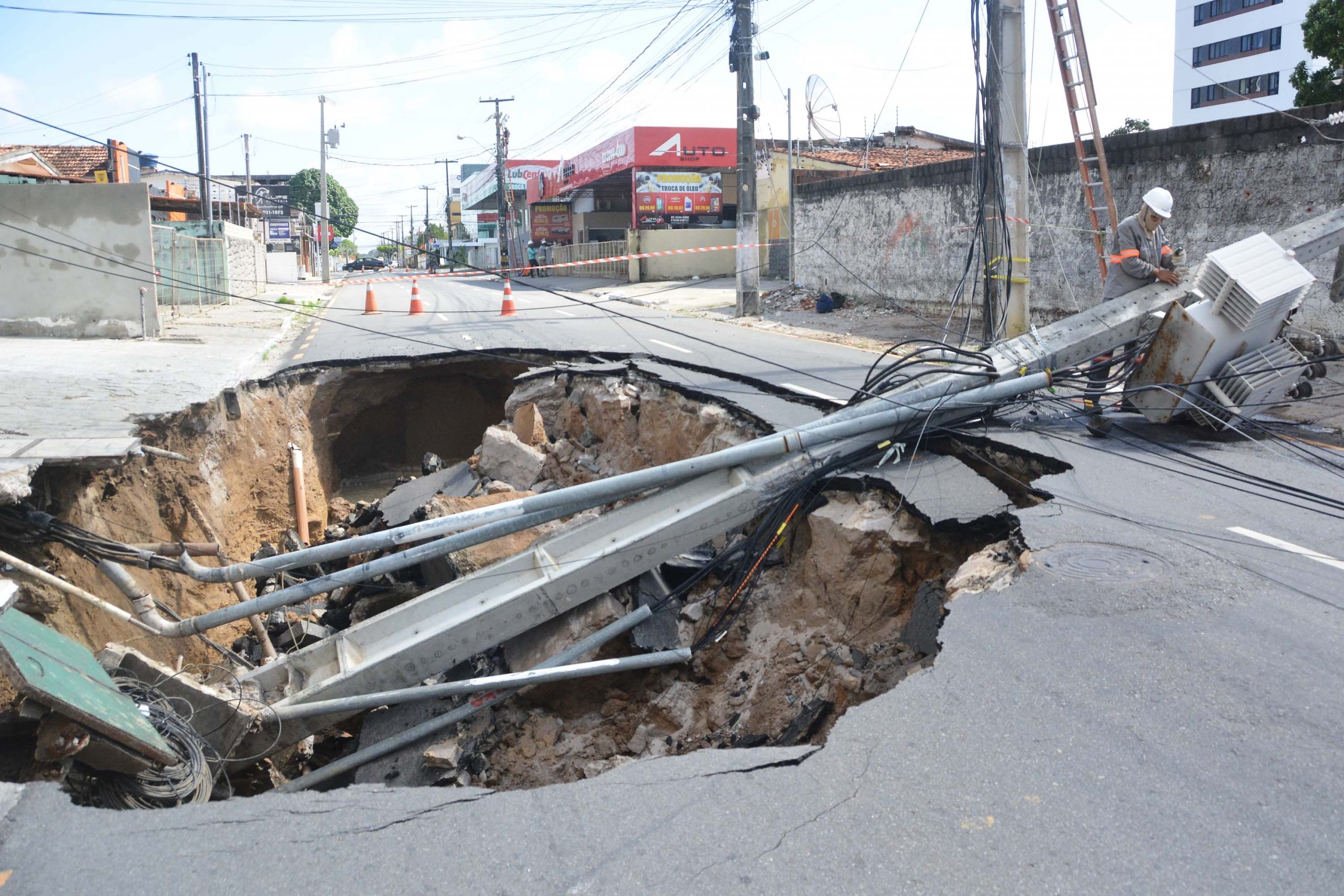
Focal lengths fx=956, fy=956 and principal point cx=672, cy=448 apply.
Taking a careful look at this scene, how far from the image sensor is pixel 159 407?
8.69 meters

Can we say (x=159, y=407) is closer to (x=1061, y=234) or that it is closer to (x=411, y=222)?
(x=1061, y=234)

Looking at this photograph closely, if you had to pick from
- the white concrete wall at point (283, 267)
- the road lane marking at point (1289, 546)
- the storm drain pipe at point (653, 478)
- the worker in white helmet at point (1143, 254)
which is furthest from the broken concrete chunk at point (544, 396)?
the white concrete wall at point (283, 267)

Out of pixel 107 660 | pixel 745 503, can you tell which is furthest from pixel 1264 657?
pixel 107 660

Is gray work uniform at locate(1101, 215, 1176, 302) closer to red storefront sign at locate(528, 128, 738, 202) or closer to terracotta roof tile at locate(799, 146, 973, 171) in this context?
terracotta roof tile at locate(799, 146, 973, 171)

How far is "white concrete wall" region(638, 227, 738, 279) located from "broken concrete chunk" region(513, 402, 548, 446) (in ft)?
82.8

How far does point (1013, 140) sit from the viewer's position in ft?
37.4

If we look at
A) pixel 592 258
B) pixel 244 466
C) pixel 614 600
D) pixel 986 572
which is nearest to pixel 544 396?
pixel 244 466

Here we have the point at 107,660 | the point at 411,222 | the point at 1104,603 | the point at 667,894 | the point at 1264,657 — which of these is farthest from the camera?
the point at 411,222

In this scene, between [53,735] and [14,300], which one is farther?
[14,300]

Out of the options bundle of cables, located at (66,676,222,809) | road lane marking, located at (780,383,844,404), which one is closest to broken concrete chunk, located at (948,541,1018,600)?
bundle of cables, located at (66,676,222,809)

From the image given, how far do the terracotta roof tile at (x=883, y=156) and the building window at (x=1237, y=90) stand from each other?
20.1 meters

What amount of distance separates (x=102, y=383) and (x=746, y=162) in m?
14.9

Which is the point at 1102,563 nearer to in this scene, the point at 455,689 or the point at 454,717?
the point at 455,689

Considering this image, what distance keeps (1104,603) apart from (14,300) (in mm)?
17209
